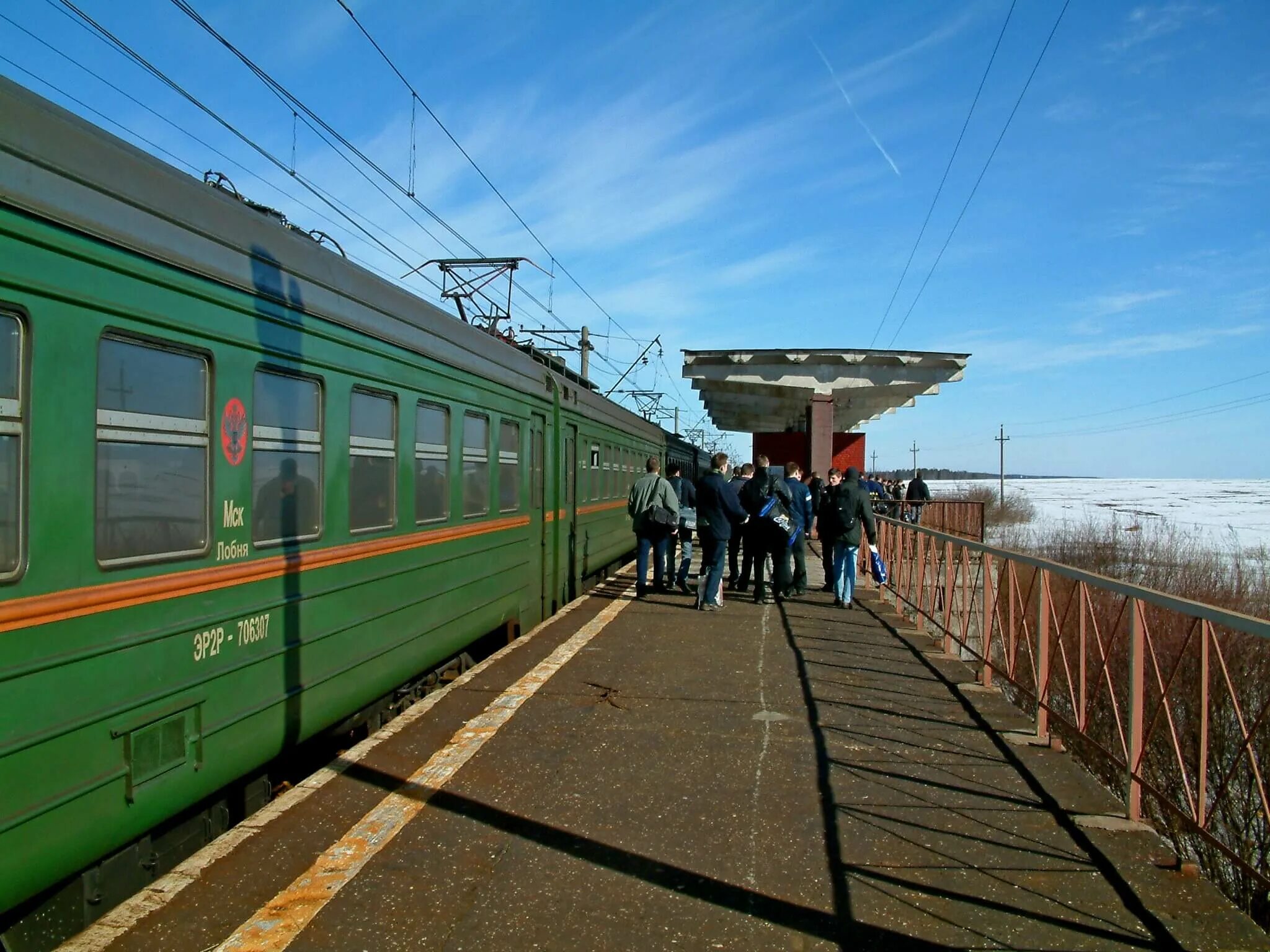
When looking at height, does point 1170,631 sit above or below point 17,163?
below

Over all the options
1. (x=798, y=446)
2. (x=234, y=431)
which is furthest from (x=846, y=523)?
(x=798, y=446)

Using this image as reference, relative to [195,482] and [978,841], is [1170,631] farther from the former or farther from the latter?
[195,482]

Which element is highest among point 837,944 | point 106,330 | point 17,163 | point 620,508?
point 17,163

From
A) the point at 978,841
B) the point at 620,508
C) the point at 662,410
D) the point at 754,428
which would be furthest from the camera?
the point at 662,410

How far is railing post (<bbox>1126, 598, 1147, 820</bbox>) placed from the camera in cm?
471

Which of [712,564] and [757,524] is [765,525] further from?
[712,564]

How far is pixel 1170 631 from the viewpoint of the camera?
34.7ft

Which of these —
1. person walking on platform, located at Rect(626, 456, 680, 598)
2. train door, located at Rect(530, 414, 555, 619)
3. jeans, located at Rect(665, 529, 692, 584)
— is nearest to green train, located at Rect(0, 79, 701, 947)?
train door, located at Rect(530, 414, 555, 619)

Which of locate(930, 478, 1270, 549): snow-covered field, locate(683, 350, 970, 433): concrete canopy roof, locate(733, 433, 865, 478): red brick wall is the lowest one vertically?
locate(930, 478, 1270, 549): snow-covered field

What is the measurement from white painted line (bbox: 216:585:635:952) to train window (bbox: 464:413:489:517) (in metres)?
1.49

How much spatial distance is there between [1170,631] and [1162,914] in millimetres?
7708

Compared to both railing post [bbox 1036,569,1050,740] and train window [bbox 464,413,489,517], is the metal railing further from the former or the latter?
train window [bbox 464,413,489,517]

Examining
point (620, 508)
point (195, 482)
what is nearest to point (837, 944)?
point (195, 482)

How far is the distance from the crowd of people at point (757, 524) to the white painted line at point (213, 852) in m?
4.66
